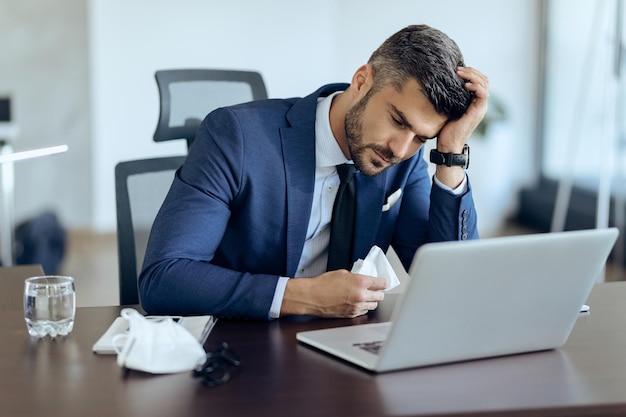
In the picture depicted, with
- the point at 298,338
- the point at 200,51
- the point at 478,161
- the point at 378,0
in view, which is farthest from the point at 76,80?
the point at 298,338

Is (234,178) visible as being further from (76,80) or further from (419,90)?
(76,80)

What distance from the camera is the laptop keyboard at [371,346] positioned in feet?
4.18

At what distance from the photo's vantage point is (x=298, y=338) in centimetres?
135

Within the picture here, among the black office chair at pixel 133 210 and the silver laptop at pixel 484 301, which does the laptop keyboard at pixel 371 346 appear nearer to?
the silver laptop at pixel 484 301

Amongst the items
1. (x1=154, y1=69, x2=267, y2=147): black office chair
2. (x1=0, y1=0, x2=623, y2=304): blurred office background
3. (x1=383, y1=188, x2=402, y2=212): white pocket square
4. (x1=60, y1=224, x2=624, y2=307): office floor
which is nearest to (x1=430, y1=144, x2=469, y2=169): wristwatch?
(x1=383, y1=188, x2=402, y2=212): white pocket square

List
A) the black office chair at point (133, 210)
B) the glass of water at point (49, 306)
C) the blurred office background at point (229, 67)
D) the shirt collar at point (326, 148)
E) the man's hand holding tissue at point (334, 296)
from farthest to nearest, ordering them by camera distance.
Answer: the blurred office background at point (229, 67) → the black office chair at point (133, 210) → the shirt collar at point (326, 148) → the man's hand holding tissue at point (334, 296) → the glass of water at point (49, 306)

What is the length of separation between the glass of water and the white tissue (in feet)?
1.55

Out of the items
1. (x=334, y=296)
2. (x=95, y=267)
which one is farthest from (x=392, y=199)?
(x=95, y=267)

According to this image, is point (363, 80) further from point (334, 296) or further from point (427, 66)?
point (334, 296)

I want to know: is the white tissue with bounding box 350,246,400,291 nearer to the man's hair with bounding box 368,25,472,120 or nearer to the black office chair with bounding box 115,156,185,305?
the man's hair with bounding box 368,25,472,120

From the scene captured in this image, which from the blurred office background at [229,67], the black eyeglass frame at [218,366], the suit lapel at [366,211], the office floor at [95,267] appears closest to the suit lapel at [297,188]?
the suit lapel at [366,211]

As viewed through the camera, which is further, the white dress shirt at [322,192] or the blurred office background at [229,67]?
the blurred office background at [229,67]

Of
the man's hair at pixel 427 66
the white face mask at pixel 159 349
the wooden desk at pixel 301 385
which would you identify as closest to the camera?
the wooden desk at pixel 301 385

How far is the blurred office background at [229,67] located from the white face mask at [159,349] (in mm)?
4268
